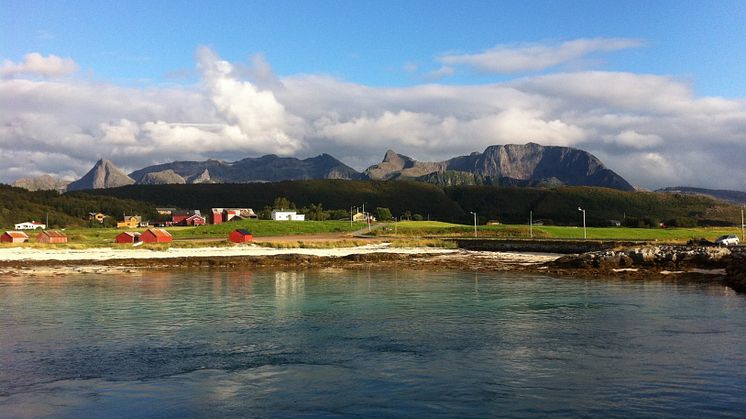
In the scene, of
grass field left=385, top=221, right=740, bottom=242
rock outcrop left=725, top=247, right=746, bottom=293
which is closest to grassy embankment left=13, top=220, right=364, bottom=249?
grass field left=385, top=221, right=740, bottom=242

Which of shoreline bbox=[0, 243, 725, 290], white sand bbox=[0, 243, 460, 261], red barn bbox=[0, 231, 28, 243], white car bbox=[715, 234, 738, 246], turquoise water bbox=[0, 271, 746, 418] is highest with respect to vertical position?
red barn bbox=[0, 231, 28, 243]

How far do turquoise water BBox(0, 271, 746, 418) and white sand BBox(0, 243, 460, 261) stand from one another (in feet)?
132

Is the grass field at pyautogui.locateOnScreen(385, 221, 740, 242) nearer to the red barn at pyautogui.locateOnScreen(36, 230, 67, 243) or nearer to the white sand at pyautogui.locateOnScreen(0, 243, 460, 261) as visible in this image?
the white sand at pyautogui.locateOnScreen(0, 243, 460, 261)

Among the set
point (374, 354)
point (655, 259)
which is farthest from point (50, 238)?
point (374, 354)

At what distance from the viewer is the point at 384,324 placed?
2967 cm

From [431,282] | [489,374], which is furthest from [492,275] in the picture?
[489,374]

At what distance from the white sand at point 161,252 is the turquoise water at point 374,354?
4034 cm

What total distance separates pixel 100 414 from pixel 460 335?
51.5 ft

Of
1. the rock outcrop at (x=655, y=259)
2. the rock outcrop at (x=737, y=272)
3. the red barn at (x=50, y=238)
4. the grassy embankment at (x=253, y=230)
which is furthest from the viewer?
the grassy embankment at (x=253, y=230)

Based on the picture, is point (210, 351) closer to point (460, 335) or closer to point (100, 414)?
point (100, 414)

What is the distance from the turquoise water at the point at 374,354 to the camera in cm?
1706

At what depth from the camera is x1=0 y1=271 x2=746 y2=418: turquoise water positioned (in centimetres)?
1706

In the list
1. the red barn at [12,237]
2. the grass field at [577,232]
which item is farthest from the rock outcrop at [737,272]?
the red barn at [12,237]

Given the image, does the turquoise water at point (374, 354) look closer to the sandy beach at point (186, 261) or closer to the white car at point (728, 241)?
the sandy beach at point (186, 261)
